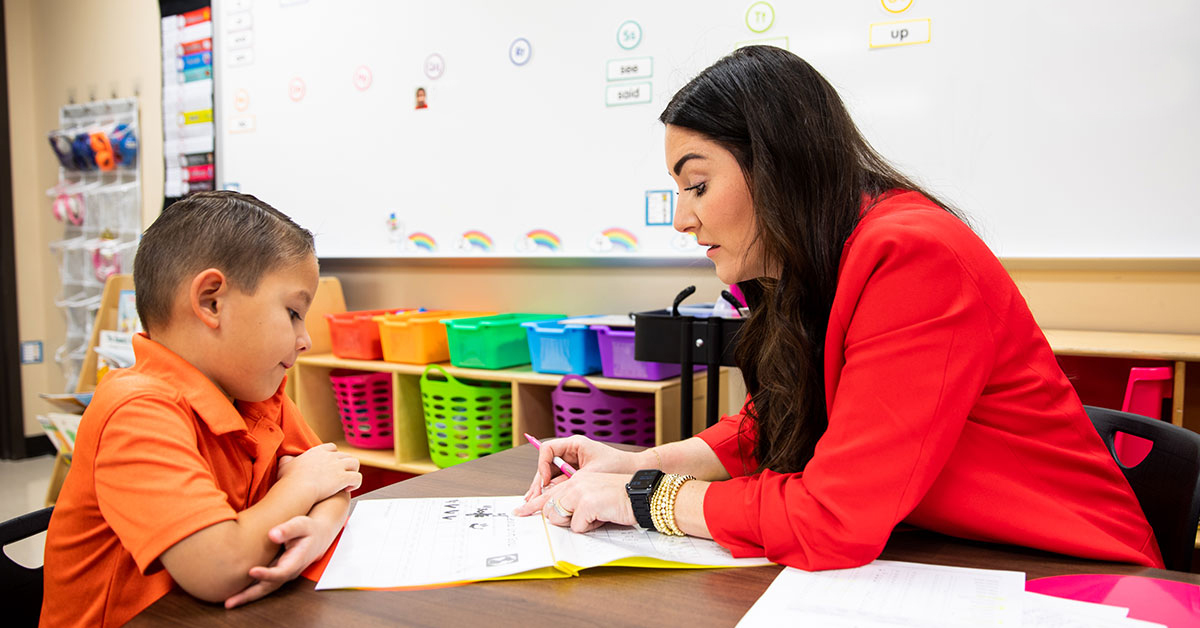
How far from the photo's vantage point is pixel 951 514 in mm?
944


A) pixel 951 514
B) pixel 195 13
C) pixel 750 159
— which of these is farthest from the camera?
pixel 195 13

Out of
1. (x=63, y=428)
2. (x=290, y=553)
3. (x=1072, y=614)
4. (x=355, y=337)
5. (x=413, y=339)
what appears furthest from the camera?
(x=63, y=428)

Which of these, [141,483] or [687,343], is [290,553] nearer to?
[141,483]

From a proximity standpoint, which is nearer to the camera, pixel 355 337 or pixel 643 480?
pixel 643 480

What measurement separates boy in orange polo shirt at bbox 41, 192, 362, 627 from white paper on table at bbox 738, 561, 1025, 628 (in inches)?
20.0

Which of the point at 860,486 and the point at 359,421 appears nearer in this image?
the point at 860,486

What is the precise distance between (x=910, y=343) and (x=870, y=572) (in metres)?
0.25

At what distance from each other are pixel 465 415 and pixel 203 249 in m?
1.87

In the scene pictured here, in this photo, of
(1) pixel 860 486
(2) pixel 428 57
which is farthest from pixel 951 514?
(2) pixel 428 57

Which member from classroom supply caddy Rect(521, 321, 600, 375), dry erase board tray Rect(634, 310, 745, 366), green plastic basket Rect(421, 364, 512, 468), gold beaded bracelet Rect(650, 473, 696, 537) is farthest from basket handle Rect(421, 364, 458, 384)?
gold beaded bracelet Rect(650, 473, 696, 537)

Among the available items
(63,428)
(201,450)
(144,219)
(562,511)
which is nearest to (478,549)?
(562,511)

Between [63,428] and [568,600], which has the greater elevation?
[568,600]

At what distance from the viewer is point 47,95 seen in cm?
450

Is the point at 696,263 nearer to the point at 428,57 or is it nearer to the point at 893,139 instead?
the point at 893,139
